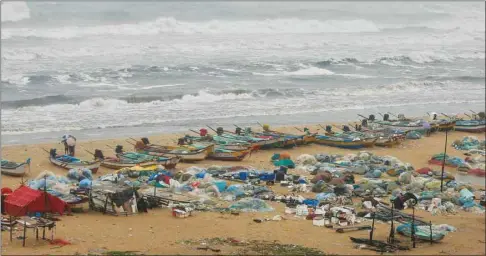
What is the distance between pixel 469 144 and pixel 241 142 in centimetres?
742

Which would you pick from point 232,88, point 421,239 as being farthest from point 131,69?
point 421,239

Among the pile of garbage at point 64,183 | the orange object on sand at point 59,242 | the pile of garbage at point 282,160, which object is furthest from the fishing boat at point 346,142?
the orange object on sand at point 59,242

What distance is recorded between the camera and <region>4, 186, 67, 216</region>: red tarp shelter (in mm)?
14258

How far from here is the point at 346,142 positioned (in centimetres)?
2405

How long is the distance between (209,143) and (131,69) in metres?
17.5

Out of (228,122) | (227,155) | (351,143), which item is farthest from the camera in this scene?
(228,122)

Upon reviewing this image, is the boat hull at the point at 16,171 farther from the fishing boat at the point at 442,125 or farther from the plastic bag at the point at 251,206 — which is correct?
the fishing boat at the point at 442,125

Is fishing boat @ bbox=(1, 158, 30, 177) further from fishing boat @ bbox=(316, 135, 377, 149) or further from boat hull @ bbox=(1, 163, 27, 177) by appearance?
fishing boat @ bbox=(316, 135, 377, 149)

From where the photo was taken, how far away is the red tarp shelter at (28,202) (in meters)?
14.3

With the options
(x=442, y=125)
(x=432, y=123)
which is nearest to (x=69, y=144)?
(x=432, y=123)

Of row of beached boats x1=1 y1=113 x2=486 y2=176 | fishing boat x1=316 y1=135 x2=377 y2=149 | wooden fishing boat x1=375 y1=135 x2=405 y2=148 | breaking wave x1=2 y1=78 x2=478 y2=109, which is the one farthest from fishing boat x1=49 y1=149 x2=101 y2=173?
wooden fishing boat x1=375 y1=135 x2=405 y2=148

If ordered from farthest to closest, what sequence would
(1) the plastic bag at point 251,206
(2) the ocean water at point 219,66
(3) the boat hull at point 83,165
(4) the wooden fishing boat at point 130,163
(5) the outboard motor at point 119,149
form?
(2) the ocean water at point 219,66, (5) the outboard motor at point 119,149, (4) the wooden fishing boat at point 130,163, (3) the boat hull at point 83,165, (1) the plastic bag at point 251,206

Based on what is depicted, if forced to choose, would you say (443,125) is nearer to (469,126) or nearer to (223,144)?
(469,126)

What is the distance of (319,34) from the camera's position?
59.3 meters
